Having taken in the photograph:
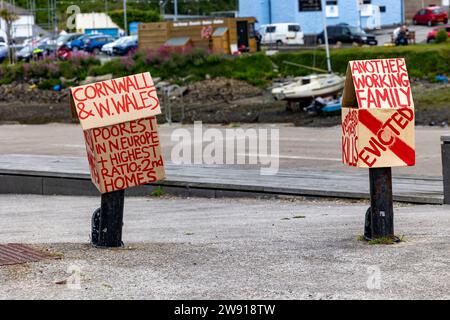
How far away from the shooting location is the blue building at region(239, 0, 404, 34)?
6538 cm

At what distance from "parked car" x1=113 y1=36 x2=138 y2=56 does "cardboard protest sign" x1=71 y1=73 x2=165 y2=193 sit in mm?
52086

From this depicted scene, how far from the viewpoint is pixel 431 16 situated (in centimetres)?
6538

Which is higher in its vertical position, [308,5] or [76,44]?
[308,5]

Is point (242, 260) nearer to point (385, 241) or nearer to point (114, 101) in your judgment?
point (385, 241)

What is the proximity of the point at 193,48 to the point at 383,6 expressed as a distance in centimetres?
2039

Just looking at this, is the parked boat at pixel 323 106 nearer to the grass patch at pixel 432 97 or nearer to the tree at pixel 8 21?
the grass patch at pixel 432 97

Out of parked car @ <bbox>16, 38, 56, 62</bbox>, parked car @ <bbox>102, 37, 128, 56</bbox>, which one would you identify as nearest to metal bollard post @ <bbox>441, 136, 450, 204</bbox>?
parked car @ <bbox>102, 37, 128, 56</bbox>

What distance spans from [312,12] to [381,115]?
5869cm

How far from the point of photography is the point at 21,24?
7175 centimetres

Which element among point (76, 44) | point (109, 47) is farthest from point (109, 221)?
point (76, 44)

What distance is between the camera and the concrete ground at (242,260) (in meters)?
6.75

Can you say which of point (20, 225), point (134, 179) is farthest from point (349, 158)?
point (20, 225)

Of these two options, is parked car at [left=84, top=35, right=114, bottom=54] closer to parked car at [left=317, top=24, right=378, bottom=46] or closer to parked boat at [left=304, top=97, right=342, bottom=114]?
parked car at [left=317, top=24, right=378, bottom=46]

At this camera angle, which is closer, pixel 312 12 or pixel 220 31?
pixel 220 31
